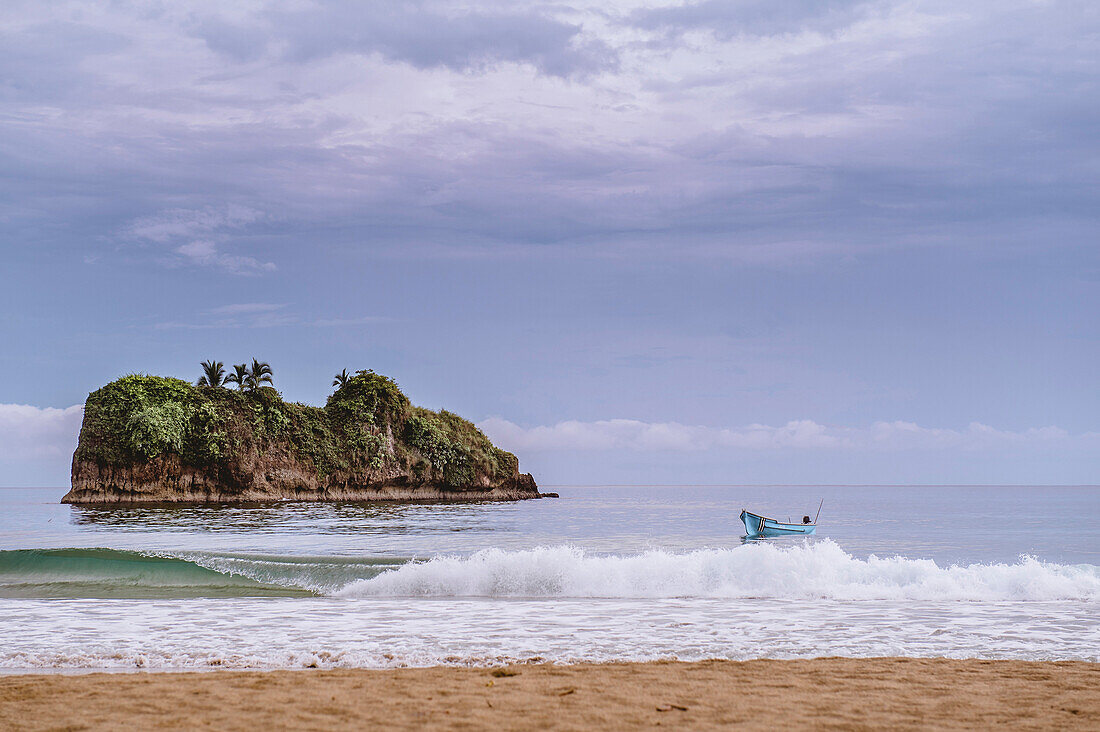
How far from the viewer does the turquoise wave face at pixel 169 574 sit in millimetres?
15477

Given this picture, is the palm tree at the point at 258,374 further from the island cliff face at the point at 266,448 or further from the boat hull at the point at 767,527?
the boat hull at the point at 767,527

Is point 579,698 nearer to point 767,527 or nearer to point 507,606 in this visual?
point 507,606

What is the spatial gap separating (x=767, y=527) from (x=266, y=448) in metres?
46.2

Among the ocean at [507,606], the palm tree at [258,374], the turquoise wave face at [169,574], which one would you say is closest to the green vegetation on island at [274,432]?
the palm tree at [258,374]

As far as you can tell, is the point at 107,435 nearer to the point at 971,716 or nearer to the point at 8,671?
the point at 8,671

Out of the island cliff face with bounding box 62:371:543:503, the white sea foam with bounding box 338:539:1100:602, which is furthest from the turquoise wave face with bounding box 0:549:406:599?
the island cliff face with bounding box 62:371:543:503

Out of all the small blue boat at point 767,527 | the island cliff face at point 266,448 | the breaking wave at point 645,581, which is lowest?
the small blue boat at point 767,527

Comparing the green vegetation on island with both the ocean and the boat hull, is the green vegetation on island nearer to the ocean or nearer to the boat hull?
the ocean

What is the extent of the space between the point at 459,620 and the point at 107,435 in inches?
2255

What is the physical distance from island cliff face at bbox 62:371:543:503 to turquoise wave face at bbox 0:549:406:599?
42.6m

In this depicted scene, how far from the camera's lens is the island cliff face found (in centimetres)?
5844

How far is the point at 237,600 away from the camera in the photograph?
14.1 metres

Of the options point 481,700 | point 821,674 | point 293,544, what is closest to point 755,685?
point 821,674

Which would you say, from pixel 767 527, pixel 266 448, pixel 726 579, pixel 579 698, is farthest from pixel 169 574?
pixel 266 448
